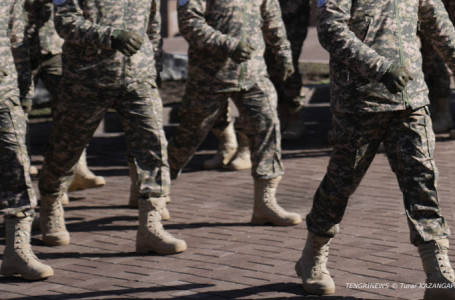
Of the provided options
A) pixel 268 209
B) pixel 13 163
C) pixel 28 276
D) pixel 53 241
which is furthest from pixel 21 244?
pixel 268 209

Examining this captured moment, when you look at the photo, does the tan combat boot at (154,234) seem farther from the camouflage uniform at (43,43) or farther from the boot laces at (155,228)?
the camouflage uniform at (43,43)

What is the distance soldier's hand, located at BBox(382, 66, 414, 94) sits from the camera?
519cm

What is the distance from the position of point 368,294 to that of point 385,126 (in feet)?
2.96

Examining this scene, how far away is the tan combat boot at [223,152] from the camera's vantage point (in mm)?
9867

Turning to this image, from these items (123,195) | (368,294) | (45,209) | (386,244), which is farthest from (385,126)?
(123,195)

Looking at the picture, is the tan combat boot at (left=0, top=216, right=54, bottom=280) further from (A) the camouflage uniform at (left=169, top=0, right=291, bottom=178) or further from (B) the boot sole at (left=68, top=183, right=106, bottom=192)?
(B) the boot sole at (left=68, top=183, right=106, bottom=192)

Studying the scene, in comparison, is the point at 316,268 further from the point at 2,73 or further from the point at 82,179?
the point at 82,179

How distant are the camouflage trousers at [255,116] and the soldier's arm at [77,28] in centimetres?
138

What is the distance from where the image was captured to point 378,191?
8.53m

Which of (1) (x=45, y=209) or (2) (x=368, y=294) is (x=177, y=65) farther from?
(2) (x=368, y=294)

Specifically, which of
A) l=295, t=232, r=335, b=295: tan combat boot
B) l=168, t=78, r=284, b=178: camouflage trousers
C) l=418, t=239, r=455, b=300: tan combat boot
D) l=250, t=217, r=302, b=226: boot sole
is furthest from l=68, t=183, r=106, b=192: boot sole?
l=418, t=239, r=455, b=300: tan combat boot

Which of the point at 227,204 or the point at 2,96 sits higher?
the point at 2,96

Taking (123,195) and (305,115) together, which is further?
(305,115)

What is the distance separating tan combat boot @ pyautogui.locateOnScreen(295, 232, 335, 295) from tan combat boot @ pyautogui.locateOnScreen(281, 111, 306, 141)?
5.40 m
